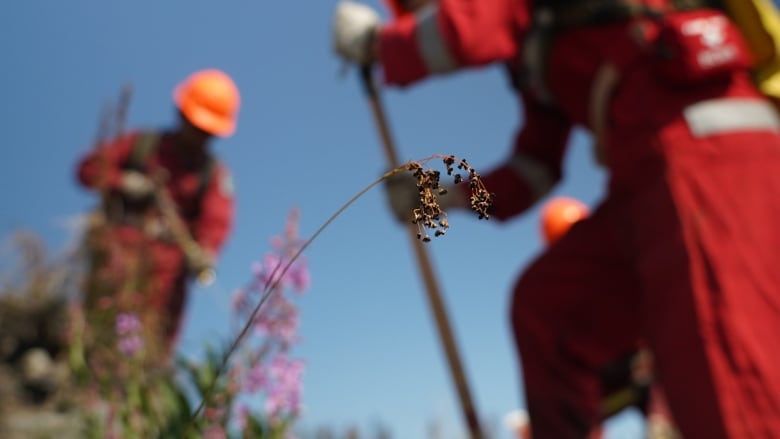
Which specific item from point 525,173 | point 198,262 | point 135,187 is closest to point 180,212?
point 135,187

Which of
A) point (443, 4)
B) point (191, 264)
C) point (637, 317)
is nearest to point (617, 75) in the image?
point (443, 4)

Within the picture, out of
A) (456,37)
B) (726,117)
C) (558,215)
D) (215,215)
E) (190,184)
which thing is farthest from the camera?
(558,215)

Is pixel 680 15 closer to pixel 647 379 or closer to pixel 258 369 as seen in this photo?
pixel 258 369

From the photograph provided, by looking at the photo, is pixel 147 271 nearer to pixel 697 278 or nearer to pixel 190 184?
pixel 190 184

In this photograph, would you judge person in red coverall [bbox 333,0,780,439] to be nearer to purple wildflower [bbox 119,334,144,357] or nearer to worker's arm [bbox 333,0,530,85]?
worker's arm [bbox 333,0,530,85]

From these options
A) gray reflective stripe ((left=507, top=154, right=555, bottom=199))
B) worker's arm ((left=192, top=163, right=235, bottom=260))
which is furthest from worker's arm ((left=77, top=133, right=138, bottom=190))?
gray reflective stripe ((left=507, top=154, right=555, bottom=199))

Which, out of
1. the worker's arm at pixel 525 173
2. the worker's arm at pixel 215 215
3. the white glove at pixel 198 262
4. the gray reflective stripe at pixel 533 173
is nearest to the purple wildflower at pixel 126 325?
the worker's arm at pixel 525 173
